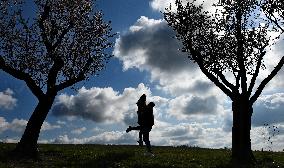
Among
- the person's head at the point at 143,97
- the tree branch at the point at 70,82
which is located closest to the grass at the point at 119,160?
the person's head at the point at 143,97

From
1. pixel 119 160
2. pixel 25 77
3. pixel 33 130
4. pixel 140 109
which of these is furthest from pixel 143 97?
pixel 25 77

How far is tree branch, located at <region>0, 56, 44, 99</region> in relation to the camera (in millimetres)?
28984

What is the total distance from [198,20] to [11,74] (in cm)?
1347

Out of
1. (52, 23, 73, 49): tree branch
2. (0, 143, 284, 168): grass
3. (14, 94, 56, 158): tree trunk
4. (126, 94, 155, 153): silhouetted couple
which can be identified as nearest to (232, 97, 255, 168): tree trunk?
(0, 143, 284, 168): grass

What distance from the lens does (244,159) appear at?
1038 inches

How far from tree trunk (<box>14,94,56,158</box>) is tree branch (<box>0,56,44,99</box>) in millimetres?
592

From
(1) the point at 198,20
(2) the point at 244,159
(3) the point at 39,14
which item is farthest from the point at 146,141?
(3) the point at 39,14

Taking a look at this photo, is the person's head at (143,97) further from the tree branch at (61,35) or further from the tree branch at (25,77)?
the tree branch at (61,35)

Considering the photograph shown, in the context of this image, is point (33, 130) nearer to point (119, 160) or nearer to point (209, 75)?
point (119, 160)

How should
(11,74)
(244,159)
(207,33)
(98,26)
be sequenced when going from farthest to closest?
(98,26)
(207,33)
(11,74)
(244,159)

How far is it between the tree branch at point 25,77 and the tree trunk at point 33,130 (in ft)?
1.94

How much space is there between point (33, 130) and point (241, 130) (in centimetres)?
1318

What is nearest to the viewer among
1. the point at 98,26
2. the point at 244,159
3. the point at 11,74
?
the point at 244,159

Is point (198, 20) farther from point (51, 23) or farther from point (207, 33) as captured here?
point (51, 23)
